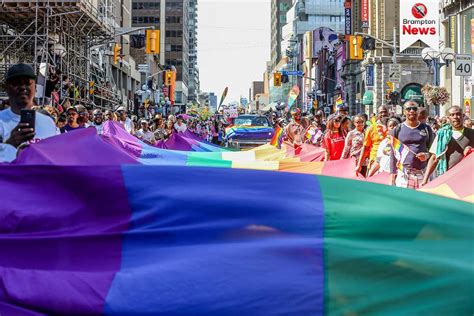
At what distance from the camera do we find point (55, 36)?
40000mm

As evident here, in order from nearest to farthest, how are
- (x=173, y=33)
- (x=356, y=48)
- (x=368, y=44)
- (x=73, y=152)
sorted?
(x=73, y=152), (x=368, y=44), (x=356, y=48), (x=173, y=33)

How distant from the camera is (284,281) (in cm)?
363

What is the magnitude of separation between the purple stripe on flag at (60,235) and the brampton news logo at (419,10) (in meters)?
36.8

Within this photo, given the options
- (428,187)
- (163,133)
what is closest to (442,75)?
(163,133)

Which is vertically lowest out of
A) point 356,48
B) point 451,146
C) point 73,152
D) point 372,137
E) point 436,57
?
point 73,152

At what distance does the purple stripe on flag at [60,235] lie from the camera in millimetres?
3699

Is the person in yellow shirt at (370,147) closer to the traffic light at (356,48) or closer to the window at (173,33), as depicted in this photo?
the traffic light at (356,48)

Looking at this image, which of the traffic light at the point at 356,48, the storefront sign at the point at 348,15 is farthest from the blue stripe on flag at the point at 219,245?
the storefront sign at the point at 348,15

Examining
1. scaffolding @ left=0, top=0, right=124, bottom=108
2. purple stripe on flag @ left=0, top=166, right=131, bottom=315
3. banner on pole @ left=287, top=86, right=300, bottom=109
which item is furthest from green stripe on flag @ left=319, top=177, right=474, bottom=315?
banner on pole @ left=287, top=86, right=300, bottom=109

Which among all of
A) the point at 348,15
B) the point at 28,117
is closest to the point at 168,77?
the point at 348,15

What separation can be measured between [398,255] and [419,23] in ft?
122

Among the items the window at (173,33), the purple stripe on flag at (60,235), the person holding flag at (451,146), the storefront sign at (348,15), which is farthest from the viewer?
the window at (173,33)

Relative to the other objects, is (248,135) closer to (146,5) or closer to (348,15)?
(348,15)

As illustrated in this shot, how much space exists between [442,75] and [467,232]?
47.6m
